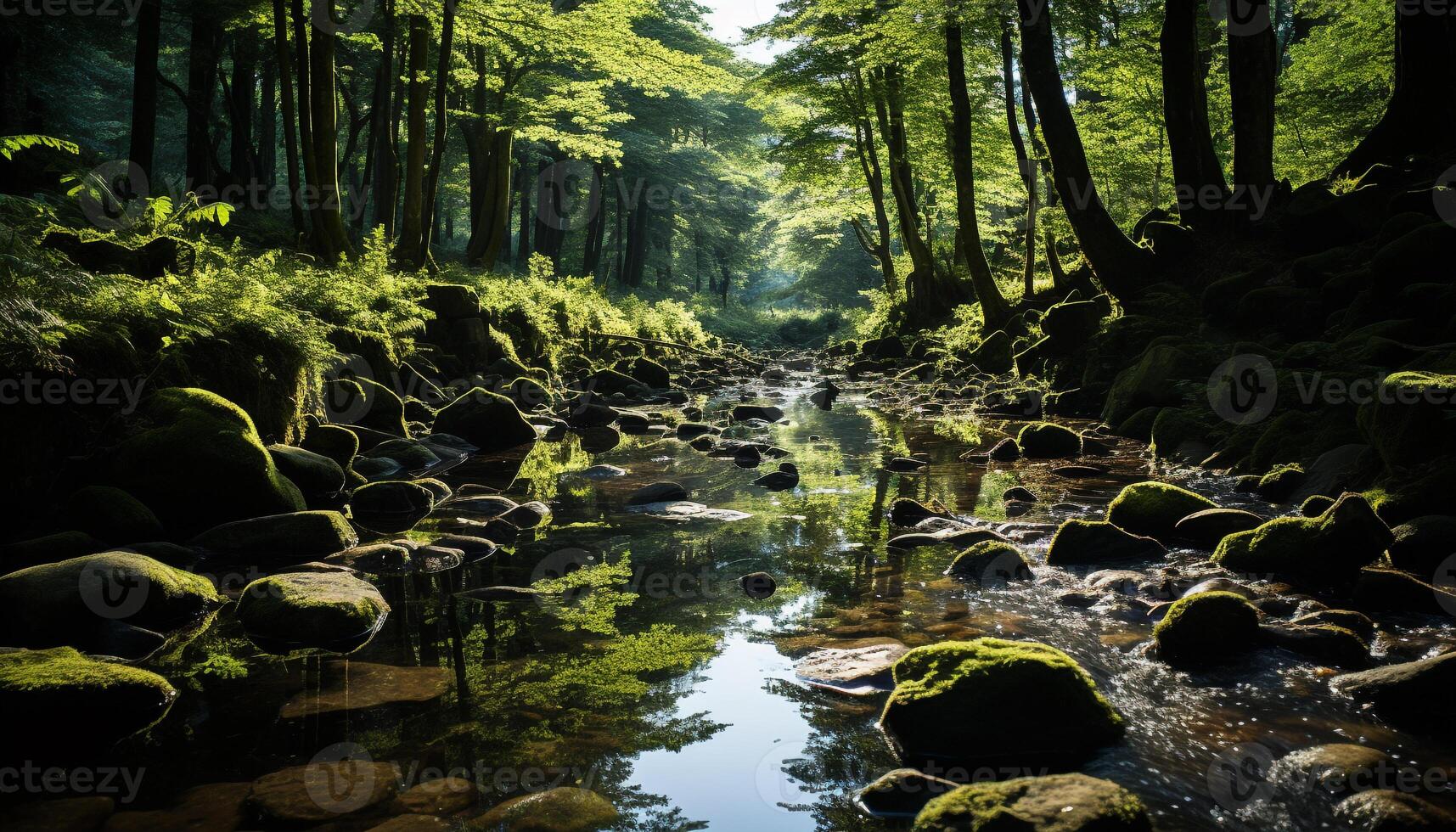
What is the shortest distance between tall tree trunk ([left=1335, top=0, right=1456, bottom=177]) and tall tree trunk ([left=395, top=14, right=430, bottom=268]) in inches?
531

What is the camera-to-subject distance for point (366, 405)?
30.7ft

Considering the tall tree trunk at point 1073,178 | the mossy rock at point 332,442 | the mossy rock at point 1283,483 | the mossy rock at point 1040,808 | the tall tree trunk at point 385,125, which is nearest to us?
the mossy rock at point 1040,808

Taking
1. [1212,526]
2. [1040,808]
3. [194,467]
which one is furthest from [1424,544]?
[194,467]

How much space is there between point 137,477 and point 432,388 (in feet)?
20.3

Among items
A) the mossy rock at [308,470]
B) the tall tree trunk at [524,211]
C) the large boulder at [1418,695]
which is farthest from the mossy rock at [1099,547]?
the tall tree trunk at [524,211]

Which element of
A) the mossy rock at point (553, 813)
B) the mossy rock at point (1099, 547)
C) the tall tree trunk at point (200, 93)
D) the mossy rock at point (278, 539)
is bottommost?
the mossy rock at point (553, 813)

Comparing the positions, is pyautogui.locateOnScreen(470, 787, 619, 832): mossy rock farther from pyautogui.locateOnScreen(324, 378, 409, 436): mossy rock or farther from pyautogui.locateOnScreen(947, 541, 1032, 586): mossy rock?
pyautogui.locateOnScreen(324, 378, 409, 436): mossy rock

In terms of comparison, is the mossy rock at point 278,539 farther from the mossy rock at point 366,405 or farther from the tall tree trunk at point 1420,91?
the tall tree trunk at point 1420,91

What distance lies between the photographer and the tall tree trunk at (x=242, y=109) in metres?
22.1

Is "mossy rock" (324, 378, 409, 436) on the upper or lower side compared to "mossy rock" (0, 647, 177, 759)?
upper

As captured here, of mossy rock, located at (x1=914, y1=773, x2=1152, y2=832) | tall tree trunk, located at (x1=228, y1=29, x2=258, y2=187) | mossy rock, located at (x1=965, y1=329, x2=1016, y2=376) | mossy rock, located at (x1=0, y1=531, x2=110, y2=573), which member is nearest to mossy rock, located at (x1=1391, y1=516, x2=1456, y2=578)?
mossy rock, located at (x1=914, y1=773, x2=1152, y2=832)

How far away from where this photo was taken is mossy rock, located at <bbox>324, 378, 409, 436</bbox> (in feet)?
29.8

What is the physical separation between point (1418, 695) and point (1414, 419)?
102 inches

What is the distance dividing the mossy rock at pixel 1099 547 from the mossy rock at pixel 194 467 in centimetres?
505
